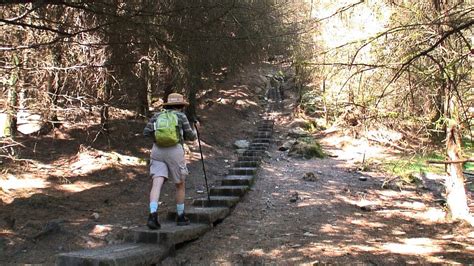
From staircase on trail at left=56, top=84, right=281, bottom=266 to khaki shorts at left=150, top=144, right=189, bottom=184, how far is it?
71 cm

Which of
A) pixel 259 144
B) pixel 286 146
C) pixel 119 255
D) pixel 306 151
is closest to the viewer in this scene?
pixel 119 255

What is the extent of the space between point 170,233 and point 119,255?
101 centimetres

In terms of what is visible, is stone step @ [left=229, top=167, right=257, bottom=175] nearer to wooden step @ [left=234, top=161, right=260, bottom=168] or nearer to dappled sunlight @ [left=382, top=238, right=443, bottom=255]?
wooden step @ [left=234, top=161, right=260, bottom=168]

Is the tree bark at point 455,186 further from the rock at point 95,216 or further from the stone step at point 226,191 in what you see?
the rock at point 95,216

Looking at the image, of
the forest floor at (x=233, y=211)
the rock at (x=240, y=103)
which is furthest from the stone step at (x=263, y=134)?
the rock at (x=240, y=103)

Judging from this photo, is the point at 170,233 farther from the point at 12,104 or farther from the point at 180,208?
the point at 12,104

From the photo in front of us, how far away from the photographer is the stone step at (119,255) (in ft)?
12.4

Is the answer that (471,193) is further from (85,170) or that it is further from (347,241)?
(85,170)

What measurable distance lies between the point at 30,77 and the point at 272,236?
5.03m

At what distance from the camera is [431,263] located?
15.9 ft

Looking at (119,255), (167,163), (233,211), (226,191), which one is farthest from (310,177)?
(119,255)

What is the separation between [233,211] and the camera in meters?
7.31

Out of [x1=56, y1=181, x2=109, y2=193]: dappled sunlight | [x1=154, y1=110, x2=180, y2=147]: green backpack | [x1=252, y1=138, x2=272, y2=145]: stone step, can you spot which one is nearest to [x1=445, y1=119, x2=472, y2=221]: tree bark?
[x1=154, y1=110, x2=180, y2=147]: green backpack

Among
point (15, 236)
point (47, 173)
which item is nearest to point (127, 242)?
point (15, 236)
